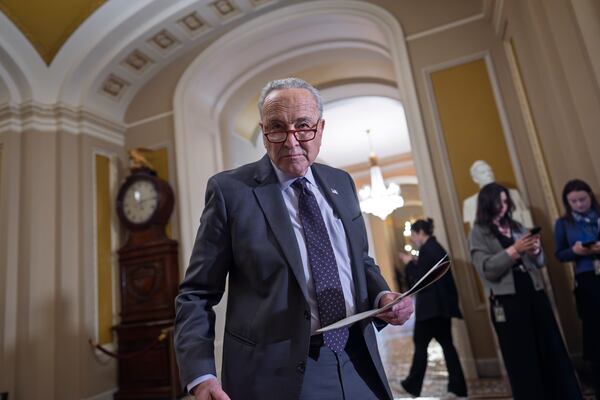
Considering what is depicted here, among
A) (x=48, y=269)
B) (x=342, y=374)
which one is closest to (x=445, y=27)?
(x=342, y=374)

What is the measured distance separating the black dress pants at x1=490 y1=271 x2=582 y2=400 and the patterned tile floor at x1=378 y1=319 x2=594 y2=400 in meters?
0.58

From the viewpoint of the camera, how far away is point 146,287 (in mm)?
5023

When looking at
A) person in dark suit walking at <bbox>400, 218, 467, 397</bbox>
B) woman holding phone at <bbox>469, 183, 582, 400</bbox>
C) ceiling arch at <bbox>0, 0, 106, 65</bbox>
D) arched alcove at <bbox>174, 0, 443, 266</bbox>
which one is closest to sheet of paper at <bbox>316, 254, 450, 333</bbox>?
woman holding phone at <bbox>469, 183, 582, 400</bbox>

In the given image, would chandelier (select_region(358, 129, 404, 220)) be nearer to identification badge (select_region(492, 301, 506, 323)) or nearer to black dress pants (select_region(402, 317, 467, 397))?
black dress pants (select_region(402, 317, 467, 397))

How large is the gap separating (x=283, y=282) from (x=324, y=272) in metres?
0.12

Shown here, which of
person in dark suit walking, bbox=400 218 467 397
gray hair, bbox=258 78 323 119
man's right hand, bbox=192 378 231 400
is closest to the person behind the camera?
man's right hand, bbox=192 378 231 400

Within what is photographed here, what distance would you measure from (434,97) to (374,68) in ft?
8.16

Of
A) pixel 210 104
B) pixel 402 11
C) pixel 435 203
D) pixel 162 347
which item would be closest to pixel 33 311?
pixel 162 347

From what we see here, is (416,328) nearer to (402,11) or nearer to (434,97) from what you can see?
(434,97)

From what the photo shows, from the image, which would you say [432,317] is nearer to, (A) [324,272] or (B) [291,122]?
(A) [324,272]

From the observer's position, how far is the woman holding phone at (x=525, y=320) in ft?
7.95

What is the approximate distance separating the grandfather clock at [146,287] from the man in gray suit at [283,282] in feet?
12.7

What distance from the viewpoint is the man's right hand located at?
3.06ft

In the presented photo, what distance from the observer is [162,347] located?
15.6 ft
